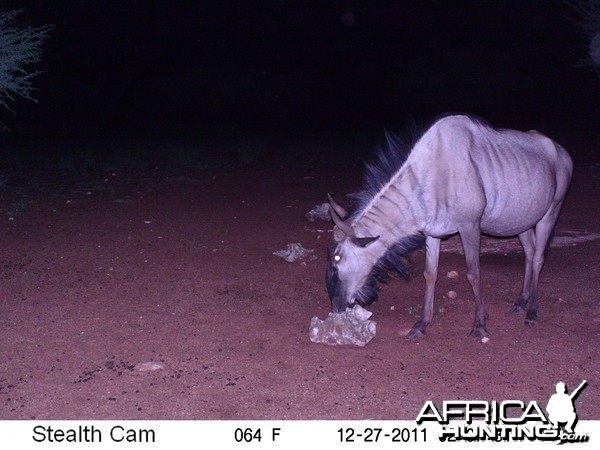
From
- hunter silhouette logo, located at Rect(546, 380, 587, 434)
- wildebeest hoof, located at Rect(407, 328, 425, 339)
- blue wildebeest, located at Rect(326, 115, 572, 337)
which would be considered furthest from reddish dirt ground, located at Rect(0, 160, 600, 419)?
blue wildebeest, located at Rect(326, 115, 572, 337)

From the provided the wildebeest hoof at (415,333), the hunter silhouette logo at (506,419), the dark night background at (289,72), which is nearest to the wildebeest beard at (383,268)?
the wildebeest hoof at (415,333)

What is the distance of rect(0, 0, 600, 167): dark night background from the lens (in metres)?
22.8

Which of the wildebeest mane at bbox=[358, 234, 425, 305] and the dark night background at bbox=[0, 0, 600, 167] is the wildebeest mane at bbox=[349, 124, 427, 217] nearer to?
the wildebeest mane at bbox=[358, 234, 425, 305]

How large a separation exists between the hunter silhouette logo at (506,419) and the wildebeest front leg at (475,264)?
141 centimetres

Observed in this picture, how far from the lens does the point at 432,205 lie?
19.0ft

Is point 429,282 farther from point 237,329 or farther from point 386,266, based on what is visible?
point 237,329

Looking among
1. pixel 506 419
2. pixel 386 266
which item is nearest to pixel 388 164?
pixel 386 266

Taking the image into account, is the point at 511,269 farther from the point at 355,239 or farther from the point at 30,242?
the point at 30,242

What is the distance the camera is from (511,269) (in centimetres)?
787

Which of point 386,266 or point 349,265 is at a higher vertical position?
point 349,265

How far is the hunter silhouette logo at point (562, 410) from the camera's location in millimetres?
4180

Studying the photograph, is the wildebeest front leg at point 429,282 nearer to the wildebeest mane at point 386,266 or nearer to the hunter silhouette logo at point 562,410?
the wildebeest mane at point 386,266

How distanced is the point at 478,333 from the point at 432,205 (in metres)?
1.24

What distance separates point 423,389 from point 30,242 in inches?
246
